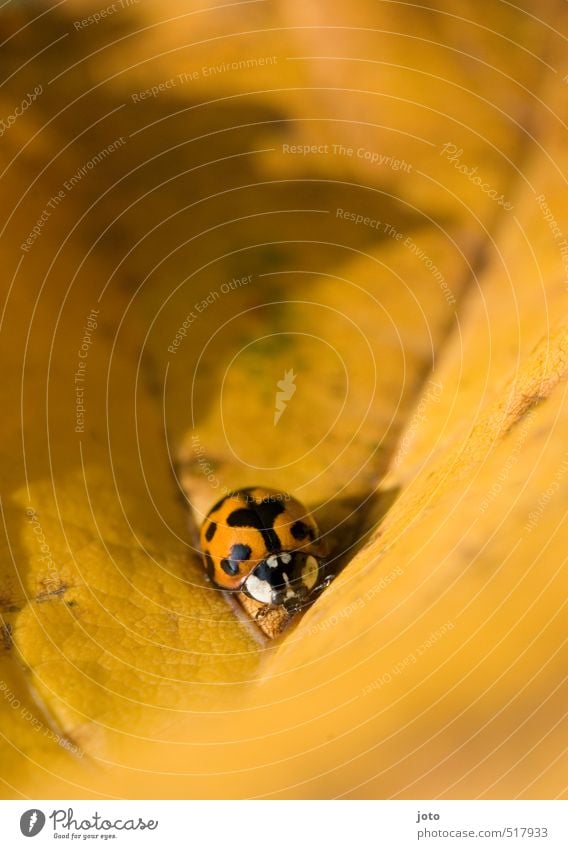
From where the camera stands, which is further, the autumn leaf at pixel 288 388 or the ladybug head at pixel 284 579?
the ladybug head at pixel 284 579

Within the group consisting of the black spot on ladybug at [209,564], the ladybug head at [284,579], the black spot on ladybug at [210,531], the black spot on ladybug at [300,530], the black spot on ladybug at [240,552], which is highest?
the black spot on ladybug at [210,531]

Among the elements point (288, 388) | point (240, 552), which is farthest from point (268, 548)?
point (288, 388)

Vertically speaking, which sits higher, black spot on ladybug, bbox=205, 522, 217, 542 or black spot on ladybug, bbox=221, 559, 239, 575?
black spot on ladybug, bbox=205, 522, 217, 542

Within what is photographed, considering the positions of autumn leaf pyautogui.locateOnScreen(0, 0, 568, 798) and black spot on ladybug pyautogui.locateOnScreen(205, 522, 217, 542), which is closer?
autumn leaf pyautogui.locateOnScreen(0, 0, 568, 798)

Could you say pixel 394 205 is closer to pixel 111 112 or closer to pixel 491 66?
pixel 491 66
